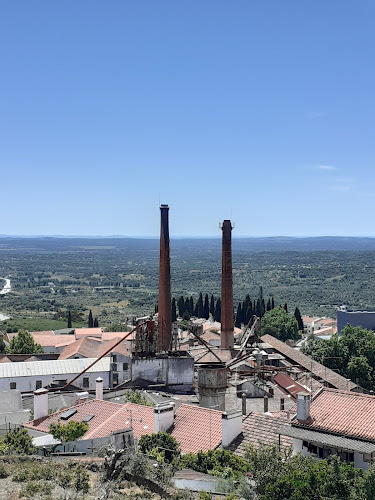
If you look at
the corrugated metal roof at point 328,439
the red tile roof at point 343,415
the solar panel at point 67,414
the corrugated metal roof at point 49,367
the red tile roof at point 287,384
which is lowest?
the corrugated metal roof at point 49,367

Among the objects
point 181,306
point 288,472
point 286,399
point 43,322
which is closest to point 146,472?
point 288,472

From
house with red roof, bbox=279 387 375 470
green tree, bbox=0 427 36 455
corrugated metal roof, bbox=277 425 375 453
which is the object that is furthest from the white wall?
corrugated metal roof, bbox=277 425 375 453

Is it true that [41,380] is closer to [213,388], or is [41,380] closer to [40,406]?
[40,406]

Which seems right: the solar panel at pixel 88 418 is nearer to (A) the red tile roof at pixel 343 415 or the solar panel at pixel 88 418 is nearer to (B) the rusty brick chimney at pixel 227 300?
(A) the red tile roof at pixel 343 415

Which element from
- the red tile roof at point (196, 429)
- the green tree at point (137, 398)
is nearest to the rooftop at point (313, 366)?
the green tree at point (137, 398)

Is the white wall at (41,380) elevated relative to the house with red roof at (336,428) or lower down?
lower down

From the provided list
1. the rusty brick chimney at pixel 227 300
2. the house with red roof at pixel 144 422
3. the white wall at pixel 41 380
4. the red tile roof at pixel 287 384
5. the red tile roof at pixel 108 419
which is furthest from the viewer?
the rusty brick chimney at pixel 227 300

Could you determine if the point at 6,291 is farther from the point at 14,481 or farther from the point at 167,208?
the point at 14,481
